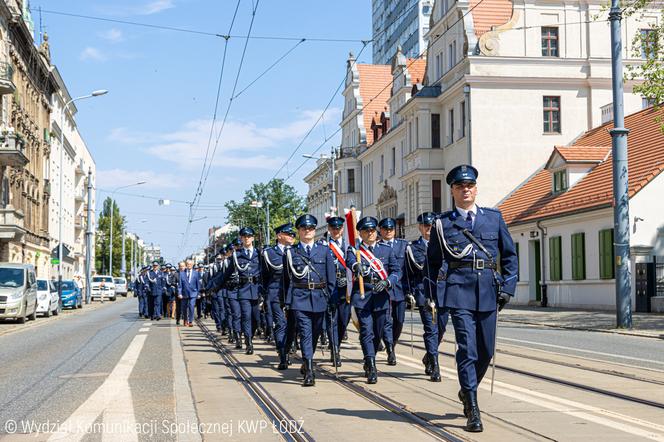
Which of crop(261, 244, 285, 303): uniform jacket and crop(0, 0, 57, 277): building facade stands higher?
crop(0, 0, 57, 277): building facade

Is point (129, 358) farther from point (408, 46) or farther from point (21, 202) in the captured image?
point (408, 46)

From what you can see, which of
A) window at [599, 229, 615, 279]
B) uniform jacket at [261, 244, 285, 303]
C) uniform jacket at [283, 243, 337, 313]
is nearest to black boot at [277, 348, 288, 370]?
uniform jacket at [261, 244, 285, 303]

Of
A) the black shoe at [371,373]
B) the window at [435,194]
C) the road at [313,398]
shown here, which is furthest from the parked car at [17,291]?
the window at [435,194]

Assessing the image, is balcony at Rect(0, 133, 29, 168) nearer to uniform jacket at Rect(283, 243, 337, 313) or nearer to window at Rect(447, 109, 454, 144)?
window at Rect(447, 109, 454, 144)

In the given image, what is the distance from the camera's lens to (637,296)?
29406 mm

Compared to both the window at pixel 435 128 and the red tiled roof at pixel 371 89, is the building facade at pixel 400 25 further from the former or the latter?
the window at pixel 435 128

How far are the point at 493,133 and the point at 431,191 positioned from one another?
565cm

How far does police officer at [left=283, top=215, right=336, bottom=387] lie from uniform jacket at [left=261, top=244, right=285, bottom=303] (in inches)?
81.3

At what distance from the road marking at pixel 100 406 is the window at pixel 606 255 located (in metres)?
21.0

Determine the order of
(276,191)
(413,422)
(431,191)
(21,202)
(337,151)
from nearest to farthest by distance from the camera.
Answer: (413,422) < (431,191) < (21,202) < (337,151) < (276,191)

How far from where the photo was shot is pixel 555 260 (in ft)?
116

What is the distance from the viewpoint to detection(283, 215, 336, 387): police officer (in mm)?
10938

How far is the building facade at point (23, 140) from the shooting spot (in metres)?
45.0

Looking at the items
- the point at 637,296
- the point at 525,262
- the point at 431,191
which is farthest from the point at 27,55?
the point at 637,296
